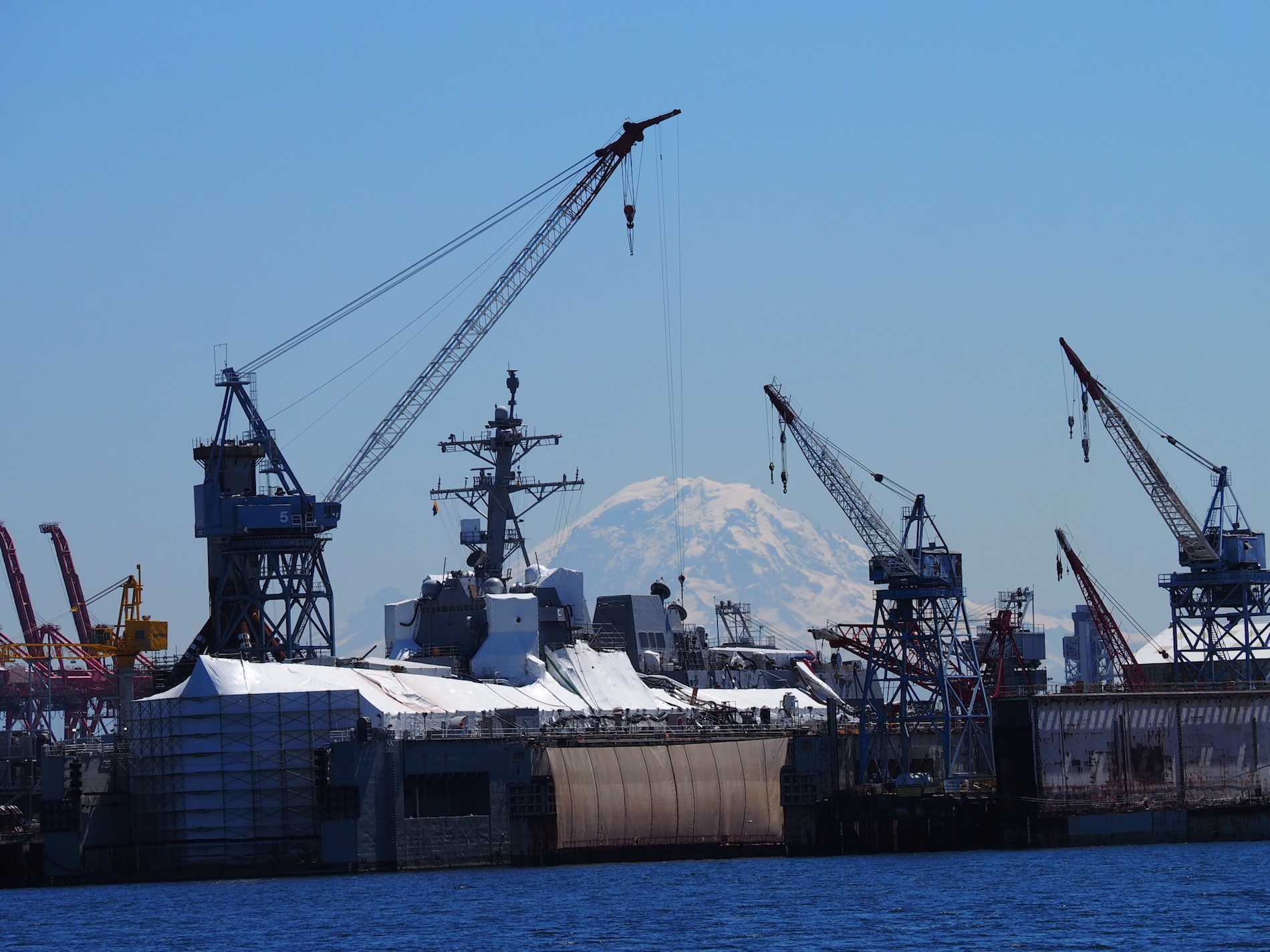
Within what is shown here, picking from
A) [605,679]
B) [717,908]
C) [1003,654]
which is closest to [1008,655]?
[1003,654]

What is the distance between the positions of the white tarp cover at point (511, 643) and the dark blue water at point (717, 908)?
713 inches

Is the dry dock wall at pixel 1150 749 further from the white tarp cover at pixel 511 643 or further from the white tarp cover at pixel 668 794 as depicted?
the white tarp cover at pixel 511 643

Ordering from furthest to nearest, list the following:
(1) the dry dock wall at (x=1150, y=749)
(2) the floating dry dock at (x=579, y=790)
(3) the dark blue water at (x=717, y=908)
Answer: (1) the dry dock wall at (x=1150, y=749) → (2) the floating dry dock at (x=579, y=790) → (3) the dark blue water at (x=717, y=908)

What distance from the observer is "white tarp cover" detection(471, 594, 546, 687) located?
397 feet

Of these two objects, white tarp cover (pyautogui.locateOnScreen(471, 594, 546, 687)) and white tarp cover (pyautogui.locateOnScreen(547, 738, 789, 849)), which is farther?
white tarp cover (pyautogui.locateOnScreen(471, 594, 546, 687))

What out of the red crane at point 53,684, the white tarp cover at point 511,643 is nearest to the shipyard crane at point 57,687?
the red crane at point 53,684

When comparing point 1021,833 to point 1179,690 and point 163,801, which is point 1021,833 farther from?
point 163,801

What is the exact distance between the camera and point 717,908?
8400cm

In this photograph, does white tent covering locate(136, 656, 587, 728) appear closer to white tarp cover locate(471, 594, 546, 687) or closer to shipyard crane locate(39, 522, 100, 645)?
white tarp cover locate(471, 594, 546, 687)

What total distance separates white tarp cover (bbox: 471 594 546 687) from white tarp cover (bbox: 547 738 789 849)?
13.9 metres

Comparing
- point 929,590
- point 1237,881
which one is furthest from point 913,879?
point 929,590

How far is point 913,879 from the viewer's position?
94.2 meters

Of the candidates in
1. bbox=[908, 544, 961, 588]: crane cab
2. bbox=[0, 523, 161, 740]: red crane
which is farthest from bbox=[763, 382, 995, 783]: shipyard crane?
bbox=[0, 523, 161, 740]: red crane

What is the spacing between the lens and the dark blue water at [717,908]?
7469 centimetres
